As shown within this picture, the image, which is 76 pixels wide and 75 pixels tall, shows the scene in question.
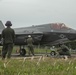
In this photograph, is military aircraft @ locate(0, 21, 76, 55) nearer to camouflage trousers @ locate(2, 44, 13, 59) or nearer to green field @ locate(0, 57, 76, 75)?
camouflage trousers @ locate(2, 44, 13, 59)

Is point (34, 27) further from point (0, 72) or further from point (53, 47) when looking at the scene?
point (0, 72)

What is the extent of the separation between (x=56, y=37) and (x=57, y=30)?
832 mm

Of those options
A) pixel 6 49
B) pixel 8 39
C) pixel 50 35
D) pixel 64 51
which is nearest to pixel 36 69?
pixel 8 39

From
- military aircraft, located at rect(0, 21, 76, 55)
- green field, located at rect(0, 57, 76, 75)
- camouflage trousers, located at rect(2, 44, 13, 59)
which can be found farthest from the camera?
military aircraft, located at rect(0, 21, 76, 55)

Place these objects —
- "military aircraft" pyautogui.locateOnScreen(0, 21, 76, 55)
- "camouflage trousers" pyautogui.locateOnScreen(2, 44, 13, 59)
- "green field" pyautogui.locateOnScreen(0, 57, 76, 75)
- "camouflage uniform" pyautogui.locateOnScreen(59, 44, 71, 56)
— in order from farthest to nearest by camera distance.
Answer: "military aircraft" pyautogui.locateOnScreen(0, 21, 76, 55), "camouflage uniform" pyautogui.locateOnScreen(59, 44, 71, 56), "camouflage trousers" pyautogui.locateOnScreen(2, 44, 13, 59), "green field" pyautogui.locateOnScreen(0, 57, 76, 75)

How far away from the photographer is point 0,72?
6.34m

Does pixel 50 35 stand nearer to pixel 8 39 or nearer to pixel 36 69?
pixel 8 39

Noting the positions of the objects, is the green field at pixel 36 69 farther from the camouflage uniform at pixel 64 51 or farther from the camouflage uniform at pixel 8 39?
the camouflage uniform at pixel 64 51

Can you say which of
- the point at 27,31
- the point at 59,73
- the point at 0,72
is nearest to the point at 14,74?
the point at 0,72

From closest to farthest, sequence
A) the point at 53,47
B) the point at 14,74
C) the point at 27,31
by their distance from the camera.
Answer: the point at 14,74, the point at 53,47, the point at 27,31

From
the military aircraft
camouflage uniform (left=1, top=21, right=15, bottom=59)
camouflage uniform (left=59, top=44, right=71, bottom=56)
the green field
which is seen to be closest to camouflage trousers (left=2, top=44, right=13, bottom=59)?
camouflage uniform (left=1, top=21, right=15, bottom=59)

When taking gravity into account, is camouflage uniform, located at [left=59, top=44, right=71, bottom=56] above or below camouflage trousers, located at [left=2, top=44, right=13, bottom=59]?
below

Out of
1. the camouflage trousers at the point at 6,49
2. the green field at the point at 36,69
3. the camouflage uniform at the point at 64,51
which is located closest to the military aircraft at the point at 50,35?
the camouflage uniform at the point at 64,51

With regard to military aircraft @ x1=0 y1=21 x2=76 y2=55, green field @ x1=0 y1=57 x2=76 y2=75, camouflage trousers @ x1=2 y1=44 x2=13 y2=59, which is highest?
green field @ x1=0 y1=57 x2=76 y2=75
